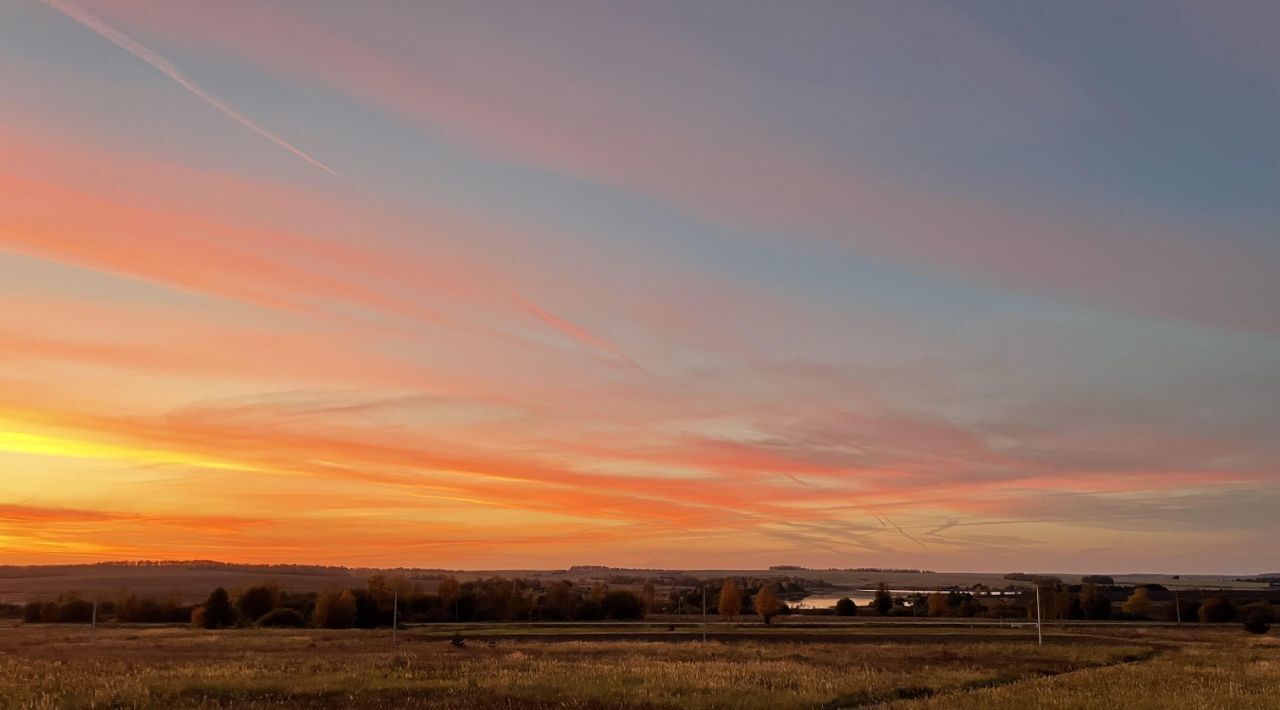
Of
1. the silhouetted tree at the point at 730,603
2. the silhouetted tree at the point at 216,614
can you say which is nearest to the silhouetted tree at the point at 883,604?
the silhouetted tree at the point at 730,603

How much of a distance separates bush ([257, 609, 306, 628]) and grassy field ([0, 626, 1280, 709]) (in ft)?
163

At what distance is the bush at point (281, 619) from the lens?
112625mm

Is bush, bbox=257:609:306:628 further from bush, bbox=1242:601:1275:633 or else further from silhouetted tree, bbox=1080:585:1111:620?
silhouetted tree, bbox=1080:585:1111:620

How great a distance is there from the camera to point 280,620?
372 feet

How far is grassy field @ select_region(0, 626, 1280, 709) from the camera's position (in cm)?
2992

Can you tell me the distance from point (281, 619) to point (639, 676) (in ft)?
295

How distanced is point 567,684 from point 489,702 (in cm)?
555

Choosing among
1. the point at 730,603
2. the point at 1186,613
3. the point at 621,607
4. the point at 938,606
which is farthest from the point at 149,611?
the point at 1186,613

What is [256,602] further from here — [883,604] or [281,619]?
[883,604]

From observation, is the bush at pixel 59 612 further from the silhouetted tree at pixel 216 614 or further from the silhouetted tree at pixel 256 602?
the silhouetted tree at pixel 216 614

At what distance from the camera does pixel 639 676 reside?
3788 centimetres

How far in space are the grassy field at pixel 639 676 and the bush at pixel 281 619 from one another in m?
49.6

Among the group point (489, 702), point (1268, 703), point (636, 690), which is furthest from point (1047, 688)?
point (489, 702)

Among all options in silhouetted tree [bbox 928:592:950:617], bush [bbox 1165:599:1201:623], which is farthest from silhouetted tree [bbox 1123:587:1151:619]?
silhouetted tree [bbox 928:592:950:617]
